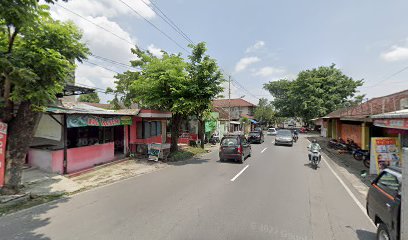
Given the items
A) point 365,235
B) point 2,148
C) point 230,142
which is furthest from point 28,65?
point 230,142

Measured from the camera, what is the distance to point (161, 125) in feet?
69.2

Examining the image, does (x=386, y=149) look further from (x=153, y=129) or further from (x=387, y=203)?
(x=153, y=129)

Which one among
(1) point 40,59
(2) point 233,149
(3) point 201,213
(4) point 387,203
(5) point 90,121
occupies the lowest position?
(3) point 201,213

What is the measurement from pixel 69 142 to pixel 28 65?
26.3 ft

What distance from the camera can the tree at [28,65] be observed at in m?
5.89

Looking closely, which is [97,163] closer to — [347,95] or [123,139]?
[123,139]

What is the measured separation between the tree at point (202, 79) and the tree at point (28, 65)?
7.42m

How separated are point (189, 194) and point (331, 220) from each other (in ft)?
14.2

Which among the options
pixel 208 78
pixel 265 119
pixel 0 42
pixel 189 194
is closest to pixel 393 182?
pixel 189 194

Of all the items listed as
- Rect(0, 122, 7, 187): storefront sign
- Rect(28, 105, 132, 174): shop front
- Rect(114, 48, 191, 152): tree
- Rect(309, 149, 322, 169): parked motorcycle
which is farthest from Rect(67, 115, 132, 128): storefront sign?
Rect(309, 149, 322, 169): parked motorcycle

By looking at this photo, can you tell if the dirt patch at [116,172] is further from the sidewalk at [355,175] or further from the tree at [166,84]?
the sidewalk at [355,175]

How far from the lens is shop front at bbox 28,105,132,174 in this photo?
34.2 feet

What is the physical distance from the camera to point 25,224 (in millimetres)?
5555

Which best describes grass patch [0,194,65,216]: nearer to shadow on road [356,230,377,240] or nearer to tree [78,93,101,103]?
shadow on road [356,230,377,240]
